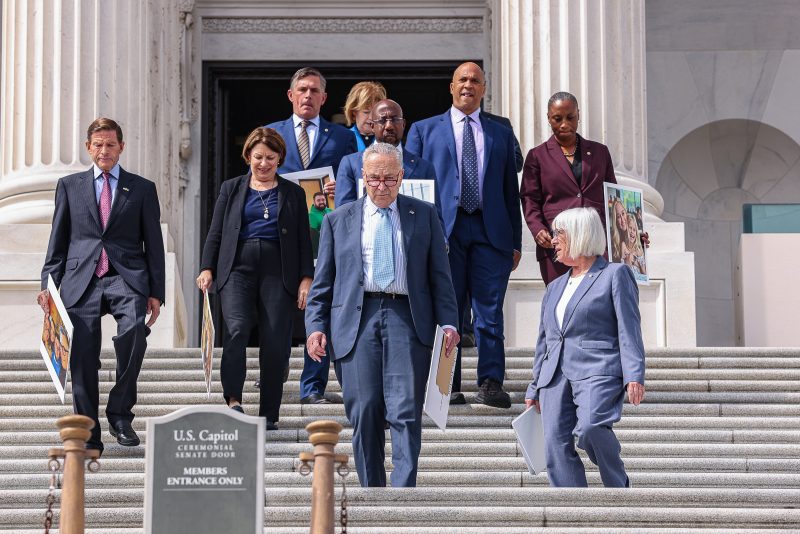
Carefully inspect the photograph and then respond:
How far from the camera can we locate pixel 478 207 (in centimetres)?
1221

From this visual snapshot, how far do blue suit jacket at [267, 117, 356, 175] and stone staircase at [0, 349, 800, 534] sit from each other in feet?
4.39

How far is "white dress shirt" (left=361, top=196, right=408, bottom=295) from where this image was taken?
33.0 feet

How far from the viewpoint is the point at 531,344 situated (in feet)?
50.3

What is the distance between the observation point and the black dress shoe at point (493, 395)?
463 inches

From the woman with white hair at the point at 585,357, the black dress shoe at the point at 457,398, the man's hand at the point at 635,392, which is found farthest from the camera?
the black dress shoe at the point at 457,398

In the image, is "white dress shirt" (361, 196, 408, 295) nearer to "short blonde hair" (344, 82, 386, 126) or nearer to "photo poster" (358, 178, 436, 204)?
"photo poster" (358, 178, 436, 204)

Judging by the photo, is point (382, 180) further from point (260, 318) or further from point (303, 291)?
point (260, 318)

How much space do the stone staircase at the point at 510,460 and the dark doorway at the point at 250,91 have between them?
19.2ft

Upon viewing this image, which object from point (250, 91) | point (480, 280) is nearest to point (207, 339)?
point (480, 280)

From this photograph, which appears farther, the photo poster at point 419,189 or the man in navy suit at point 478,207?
the man in navy suit at point 478,207

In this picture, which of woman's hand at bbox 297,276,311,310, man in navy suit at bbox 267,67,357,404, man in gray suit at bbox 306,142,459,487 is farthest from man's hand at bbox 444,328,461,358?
man in navy suit at bbox 267,67,357,404

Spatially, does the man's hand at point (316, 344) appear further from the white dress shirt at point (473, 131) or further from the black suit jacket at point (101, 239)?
the white dress shirt at point (473, 131)

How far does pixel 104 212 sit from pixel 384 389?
262cm

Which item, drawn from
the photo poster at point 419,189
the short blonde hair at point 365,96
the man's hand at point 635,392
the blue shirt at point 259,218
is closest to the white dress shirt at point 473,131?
the short blonde hair at point 365,96
